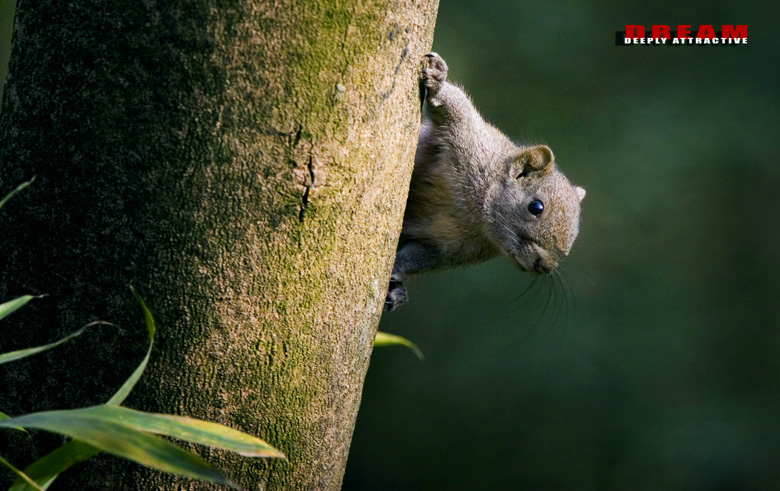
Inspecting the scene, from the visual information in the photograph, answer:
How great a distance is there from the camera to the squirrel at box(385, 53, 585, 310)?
124 inches

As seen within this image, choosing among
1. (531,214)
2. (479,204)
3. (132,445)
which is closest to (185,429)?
(132,445)

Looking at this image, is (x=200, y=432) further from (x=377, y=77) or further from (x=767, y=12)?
(x=767, y=12)

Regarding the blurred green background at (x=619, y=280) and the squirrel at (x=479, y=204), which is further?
the blurred green background at (x=619, y=280)

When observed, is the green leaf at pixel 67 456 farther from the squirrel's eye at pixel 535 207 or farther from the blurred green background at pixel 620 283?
the blurred green background at pixel 620 283

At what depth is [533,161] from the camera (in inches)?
128

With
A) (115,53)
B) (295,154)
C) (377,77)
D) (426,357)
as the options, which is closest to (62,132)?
(115,53)

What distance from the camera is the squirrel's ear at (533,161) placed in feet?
10.6

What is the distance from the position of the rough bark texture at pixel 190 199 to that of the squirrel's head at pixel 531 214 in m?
1.60

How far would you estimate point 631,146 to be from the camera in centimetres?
655
